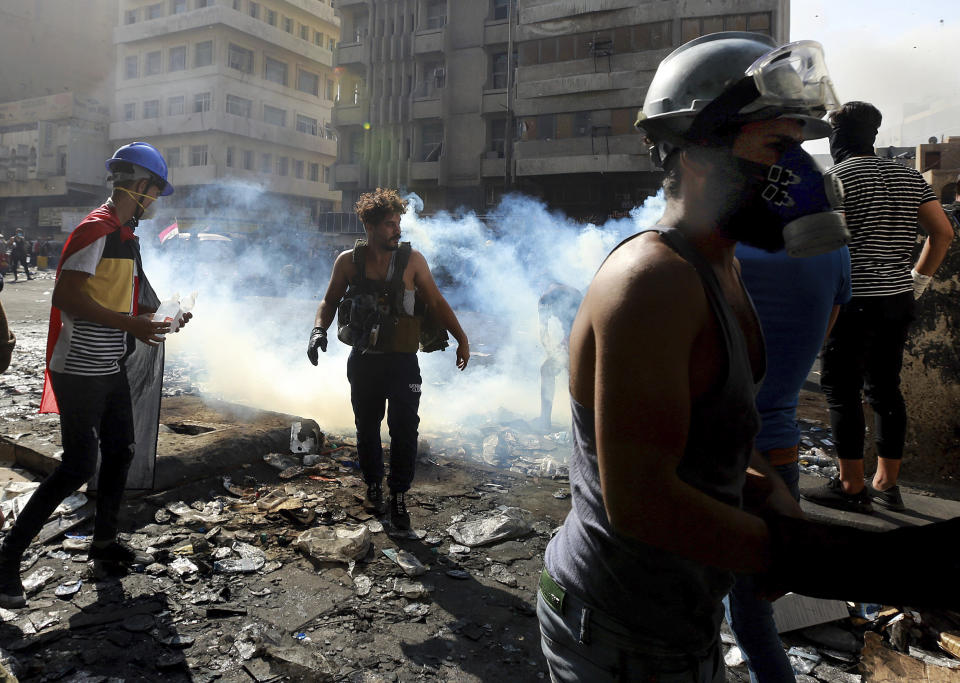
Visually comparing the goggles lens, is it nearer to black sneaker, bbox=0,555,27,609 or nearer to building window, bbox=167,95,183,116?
black sneaker, bbox=0,555,27,609

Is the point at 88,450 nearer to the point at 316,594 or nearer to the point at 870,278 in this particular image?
the point at 316,594

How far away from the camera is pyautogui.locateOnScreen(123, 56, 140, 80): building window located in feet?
151

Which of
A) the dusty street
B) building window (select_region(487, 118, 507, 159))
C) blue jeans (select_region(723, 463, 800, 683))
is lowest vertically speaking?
the dusty street

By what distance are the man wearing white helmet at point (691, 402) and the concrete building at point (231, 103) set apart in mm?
41756

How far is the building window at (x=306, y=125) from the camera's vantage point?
46.9m

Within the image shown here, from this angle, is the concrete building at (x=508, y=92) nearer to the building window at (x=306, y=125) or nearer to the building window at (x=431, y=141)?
the building window at (x=431, y=141)

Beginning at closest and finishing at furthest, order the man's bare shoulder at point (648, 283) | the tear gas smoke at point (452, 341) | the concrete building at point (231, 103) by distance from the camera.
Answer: the man's bare shoulder at point (648, 283), the tear gas smoke at point (452, 341), the concrete building at point (231, 103)

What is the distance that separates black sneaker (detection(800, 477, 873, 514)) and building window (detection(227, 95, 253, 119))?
151ft

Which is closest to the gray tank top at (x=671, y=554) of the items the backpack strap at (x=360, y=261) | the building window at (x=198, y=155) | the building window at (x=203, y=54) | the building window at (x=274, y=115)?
the backpack strap at (x=360, y=261)

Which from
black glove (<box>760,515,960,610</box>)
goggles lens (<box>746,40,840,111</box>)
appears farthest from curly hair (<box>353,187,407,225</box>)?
black glove (<box>760,515,960,610</box>)

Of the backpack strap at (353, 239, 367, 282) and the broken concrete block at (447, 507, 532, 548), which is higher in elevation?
the backpack strap at (353, 239, 367, 282)

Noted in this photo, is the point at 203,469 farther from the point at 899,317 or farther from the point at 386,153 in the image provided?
the point at 386,153

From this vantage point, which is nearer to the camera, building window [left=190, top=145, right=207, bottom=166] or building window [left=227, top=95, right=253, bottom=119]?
building window [left=190, top=145, right=207, bottom=166]

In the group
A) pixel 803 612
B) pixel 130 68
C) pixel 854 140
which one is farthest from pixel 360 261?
pixel 130 68
